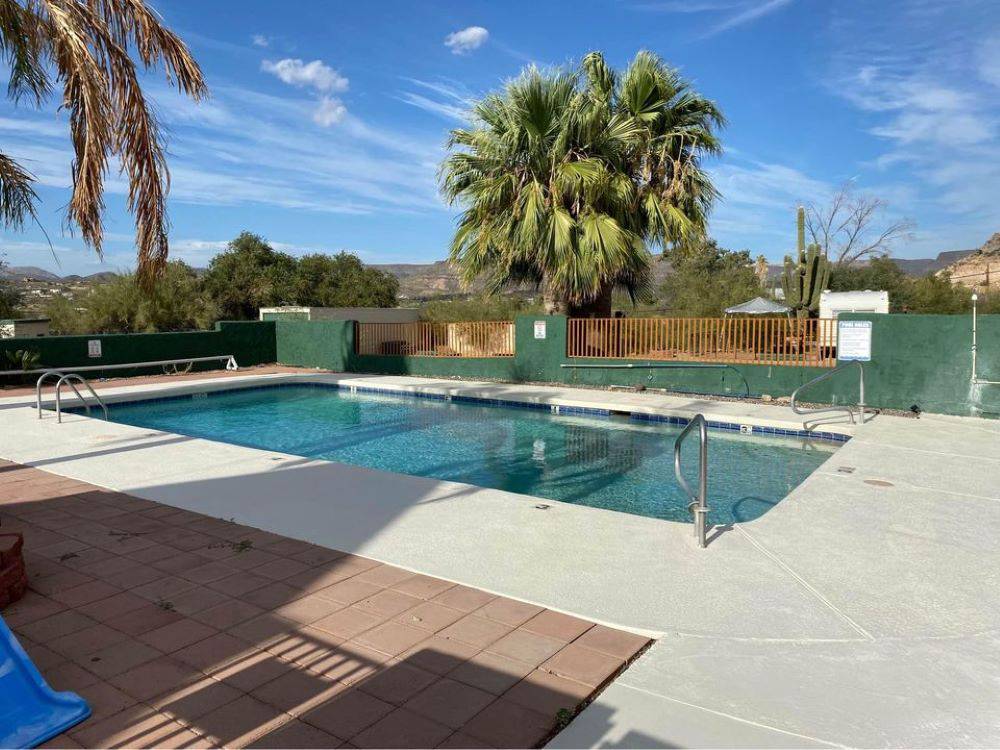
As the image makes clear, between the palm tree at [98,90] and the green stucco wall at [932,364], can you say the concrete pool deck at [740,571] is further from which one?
the palm tree at [98,90]

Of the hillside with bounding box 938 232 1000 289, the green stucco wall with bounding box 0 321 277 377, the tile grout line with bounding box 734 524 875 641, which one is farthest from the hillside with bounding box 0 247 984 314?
the tile grout line with bounding box 734 524 875 641

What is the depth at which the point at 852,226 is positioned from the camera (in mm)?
33188

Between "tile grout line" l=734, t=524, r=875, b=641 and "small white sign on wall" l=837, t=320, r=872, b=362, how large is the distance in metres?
7.30

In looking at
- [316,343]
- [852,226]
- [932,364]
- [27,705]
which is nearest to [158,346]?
[316,343]

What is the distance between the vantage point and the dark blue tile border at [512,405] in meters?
9.77

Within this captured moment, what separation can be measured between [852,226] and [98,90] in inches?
1372

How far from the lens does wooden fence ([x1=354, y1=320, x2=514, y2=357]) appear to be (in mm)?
16125

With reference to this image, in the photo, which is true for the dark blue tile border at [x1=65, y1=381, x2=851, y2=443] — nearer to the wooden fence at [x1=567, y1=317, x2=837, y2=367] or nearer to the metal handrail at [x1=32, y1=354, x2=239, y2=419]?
the wooden fence at [x1=567, y1=317, x2=837, y2=367]

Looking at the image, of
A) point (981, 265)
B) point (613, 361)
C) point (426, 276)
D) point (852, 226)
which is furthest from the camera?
point (426, 276)

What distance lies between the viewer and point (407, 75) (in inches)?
702

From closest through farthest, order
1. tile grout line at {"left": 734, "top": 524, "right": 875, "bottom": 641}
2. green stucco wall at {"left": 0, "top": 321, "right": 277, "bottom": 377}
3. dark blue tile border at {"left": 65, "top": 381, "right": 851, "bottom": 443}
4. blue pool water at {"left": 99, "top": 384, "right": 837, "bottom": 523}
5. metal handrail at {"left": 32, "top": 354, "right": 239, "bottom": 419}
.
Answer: tile grout line at {"left": 734, "top": 524, "right": 875, "bottom": 641} < blue pool water at {"left": 99, "top": 384, "right": 837, "bottom": 523} < dark blue tile border at {"left": 65, "top": 381, "right": 851, "bottom": 443} < metal handrail at {"left": 32, "top": 354, "right": 239, "bottom": 419} < green stucco wall at {"left": 0, "top": 321, "right": 277, "bottom": 377}

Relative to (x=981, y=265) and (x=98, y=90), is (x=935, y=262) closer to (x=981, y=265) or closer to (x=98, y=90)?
(x=981, y=265)

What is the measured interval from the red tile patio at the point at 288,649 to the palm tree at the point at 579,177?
10.4m

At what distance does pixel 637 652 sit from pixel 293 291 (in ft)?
104
